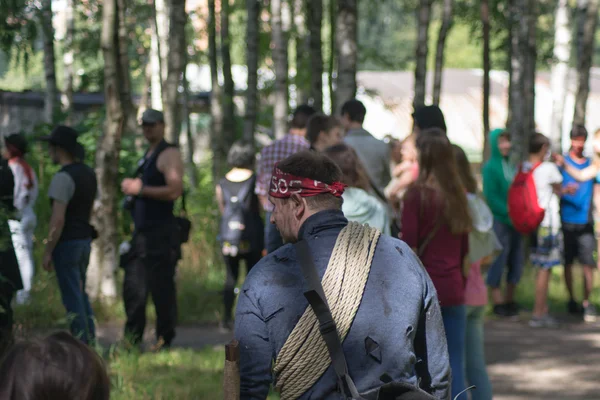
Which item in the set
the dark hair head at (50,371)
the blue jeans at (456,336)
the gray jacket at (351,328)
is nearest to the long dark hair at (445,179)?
the blue jeans at (456,336)

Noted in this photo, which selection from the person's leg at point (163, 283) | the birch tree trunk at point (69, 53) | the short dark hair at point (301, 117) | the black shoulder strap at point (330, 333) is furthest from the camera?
the birch tree trunk at point (69, 53)

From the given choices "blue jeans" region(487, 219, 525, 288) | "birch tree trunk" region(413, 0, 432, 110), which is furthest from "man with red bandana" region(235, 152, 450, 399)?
"birch tree trunk" region(413, 0, 432, 110)

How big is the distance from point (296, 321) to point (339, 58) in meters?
9.22

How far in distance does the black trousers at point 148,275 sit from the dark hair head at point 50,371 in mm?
6128

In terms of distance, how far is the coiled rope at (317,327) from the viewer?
136 inches

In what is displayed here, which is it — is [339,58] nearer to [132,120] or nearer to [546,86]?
[132,120]

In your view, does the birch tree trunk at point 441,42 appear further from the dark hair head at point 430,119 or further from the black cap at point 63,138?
the dark hair head at point 430,119

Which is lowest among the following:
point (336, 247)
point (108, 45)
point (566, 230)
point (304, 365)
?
point (566, 230)

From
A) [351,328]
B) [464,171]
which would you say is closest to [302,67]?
[464,171]

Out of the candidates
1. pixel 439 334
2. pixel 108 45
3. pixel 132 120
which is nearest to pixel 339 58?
pixel 108 45

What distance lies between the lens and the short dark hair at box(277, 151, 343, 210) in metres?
3.66

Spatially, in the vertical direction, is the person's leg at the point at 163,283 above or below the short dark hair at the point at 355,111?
below

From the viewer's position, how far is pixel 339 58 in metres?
12.4

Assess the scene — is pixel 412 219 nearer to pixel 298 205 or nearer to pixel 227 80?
pixel 298 205
